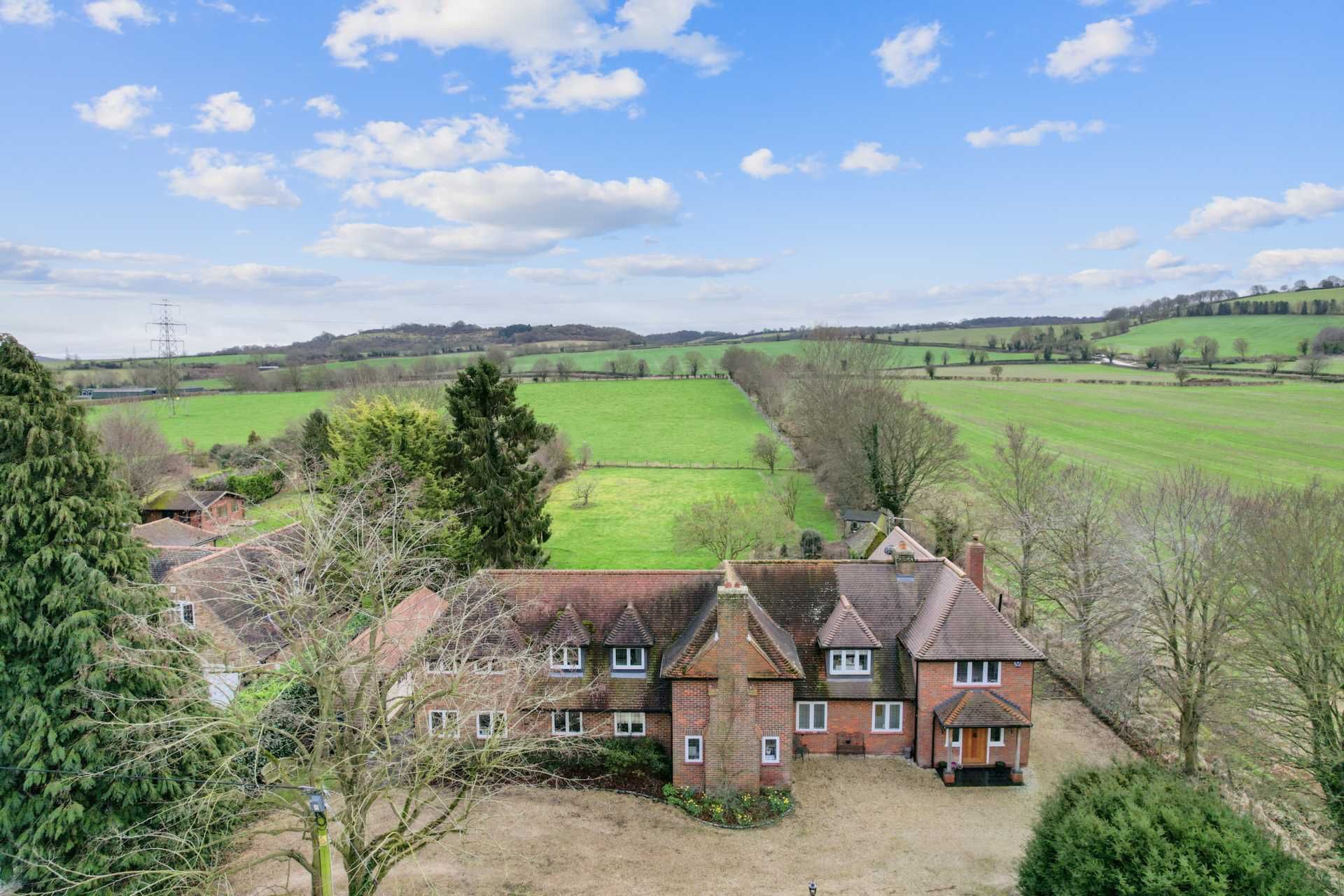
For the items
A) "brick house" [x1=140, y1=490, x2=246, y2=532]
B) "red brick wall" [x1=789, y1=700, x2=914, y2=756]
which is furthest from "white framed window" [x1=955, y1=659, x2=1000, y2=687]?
"brick house" [x1=140, y1=490, x2=246, y2=532]

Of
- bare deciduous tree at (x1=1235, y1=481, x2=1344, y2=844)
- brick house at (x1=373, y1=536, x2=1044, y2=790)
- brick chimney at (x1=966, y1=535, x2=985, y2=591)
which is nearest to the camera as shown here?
bare deciduous tree at (x1=1235, y1=481, x2=1344, y2=844)

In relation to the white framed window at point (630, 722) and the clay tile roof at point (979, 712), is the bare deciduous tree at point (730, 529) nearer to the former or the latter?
the white framed window at point (630, 722)

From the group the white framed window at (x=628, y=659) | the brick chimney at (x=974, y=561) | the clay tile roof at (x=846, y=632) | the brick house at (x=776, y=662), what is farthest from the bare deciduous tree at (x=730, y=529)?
the white framed window at (x=628, y=659)

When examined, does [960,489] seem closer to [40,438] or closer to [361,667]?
[361,667]

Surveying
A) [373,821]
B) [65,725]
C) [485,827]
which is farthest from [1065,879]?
[65,725]

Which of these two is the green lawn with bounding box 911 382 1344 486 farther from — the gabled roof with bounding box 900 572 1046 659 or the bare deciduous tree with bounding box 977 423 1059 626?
the gabled roof with bounding box 900 572 1046 659

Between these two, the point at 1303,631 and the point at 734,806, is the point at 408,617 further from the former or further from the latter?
the point at 1303,631
